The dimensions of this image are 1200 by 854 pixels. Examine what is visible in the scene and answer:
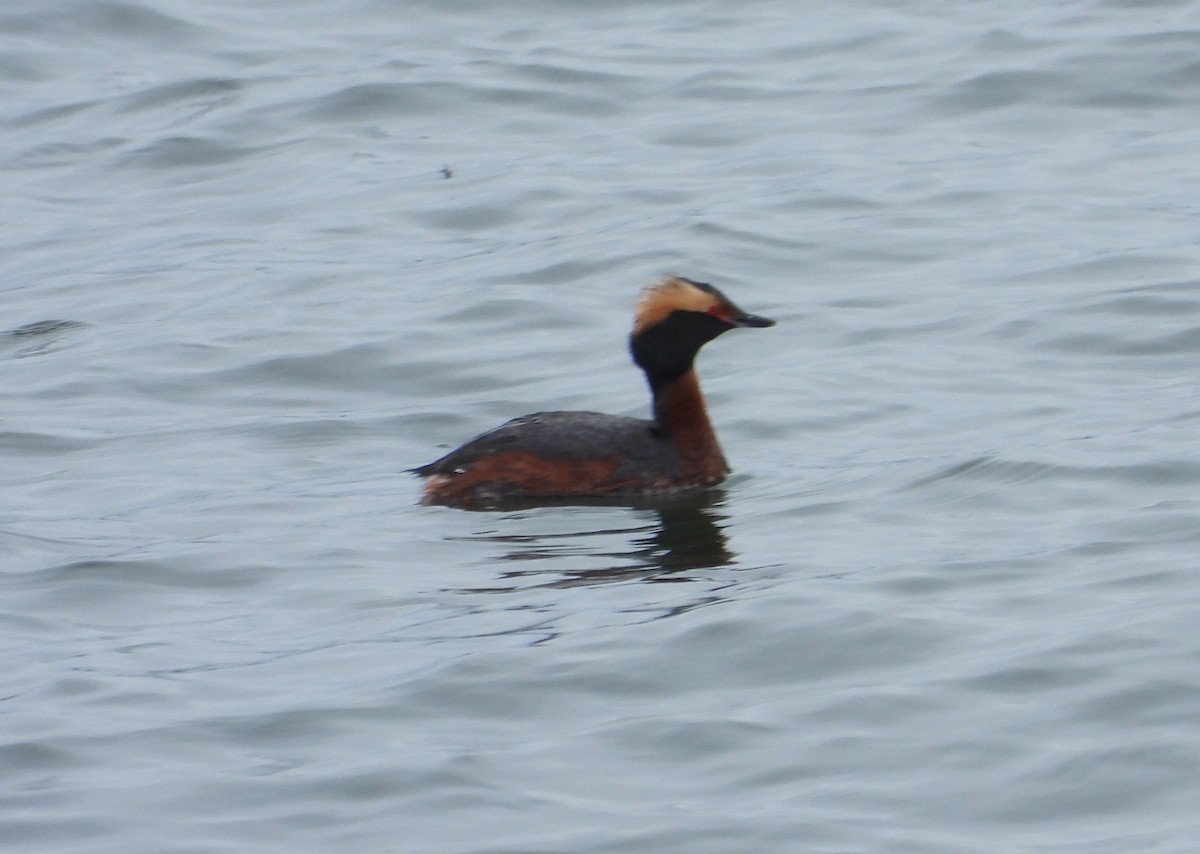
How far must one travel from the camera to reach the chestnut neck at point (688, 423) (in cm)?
999

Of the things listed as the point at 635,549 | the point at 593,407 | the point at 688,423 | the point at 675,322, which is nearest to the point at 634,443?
the point at 688,423

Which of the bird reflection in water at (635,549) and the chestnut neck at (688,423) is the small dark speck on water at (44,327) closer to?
the chestnut neck at (688,423)

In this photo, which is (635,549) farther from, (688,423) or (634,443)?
(688,423)

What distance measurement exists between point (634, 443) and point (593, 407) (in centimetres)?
157

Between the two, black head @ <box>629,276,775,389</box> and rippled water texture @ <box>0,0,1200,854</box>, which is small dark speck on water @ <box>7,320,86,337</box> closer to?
rippled water texture @ <box>0,0,1200,854</box>

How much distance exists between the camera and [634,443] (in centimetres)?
995

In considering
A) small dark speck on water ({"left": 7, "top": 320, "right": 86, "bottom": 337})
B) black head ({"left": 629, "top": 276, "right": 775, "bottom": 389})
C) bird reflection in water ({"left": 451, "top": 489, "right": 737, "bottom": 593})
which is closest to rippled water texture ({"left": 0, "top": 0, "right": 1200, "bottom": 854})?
bird reflection in water ({"left": 451, "top": 489, "right": 737, "bottom": 593})

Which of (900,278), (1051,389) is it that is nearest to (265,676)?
(1051,389)

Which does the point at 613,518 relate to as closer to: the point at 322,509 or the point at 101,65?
the point at 322,509

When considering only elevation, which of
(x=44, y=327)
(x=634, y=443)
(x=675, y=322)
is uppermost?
(x=675, y=322)

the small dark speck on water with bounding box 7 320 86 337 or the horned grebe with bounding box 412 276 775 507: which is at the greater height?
the horned grebe with bounding box 412 276 775 507

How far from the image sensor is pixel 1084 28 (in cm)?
1884

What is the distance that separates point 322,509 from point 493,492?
2.36 feet

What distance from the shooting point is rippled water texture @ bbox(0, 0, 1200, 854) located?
6.30 metres
